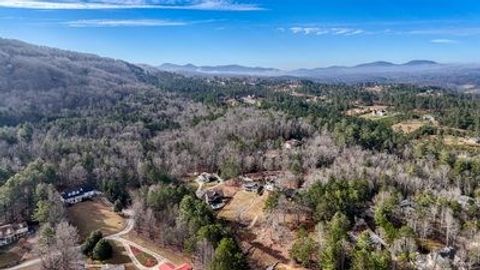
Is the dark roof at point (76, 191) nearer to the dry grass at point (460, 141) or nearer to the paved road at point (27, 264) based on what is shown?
the paved road at point (27, 264)

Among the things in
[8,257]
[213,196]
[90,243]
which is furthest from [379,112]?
[8,257]

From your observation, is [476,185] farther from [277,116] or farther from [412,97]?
[412,97]

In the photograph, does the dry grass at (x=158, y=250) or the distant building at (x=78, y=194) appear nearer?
the dry grass at (x=158, y=250)

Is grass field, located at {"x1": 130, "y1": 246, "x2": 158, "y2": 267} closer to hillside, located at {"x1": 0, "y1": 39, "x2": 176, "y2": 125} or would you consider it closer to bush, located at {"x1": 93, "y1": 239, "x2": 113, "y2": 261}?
bush, located at {"x1": 93, "y1": 239, "x2": 113, "y2": 261}

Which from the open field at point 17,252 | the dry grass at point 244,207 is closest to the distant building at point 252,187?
the dry grass at point 244,207

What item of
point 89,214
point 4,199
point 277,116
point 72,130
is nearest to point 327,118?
point 277,116
